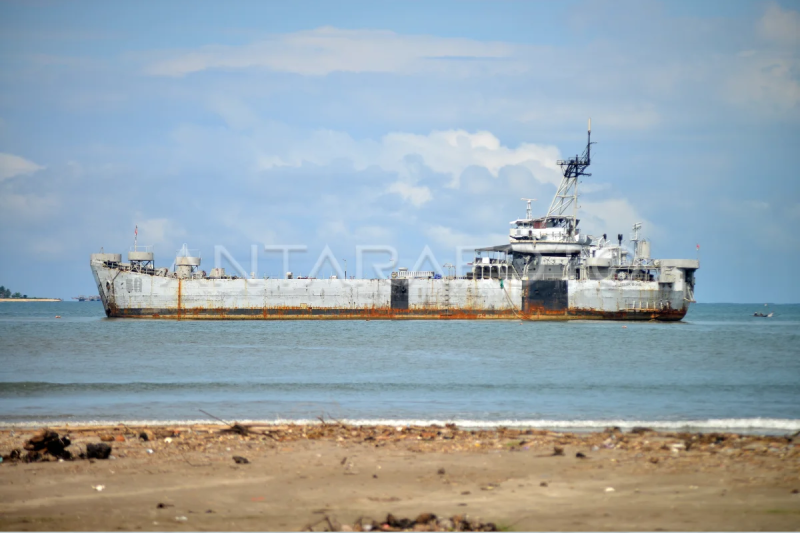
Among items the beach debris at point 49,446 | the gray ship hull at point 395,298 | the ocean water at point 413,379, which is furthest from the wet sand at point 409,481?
the gray ship hull at point 395,298

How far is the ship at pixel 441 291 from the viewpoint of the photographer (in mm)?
56906

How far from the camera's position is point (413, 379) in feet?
82.8

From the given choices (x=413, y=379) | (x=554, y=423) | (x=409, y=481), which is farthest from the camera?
(x=413, y=379)

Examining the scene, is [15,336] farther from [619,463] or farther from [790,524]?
[790,524]

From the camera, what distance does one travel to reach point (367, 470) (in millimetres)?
11578

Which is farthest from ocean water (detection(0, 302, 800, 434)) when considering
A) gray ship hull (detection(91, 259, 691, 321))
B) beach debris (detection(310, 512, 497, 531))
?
gray ship hull (detection(91, 259, 691, 321))

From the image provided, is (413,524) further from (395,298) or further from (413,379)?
(395,298)

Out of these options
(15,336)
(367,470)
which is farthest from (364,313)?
(367,470)

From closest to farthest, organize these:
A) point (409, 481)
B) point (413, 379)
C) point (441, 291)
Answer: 1. point (409, 481)
2. point (413, 379)
3. point (441, 291)

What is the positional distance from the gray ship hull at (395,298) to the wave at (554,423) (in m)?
39.7

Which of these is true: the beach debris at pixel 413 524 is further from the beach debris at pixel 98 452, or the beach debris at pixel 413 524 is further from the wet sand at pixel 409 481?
the beach debris at pixel 98 452

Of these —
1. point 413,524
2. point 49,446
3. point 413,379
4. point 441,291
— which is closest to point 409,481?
point 413,524

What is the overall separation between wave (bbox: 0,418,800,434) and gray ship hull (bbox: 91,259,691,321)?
130ft

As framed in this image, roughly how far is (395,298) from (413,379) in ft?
107
